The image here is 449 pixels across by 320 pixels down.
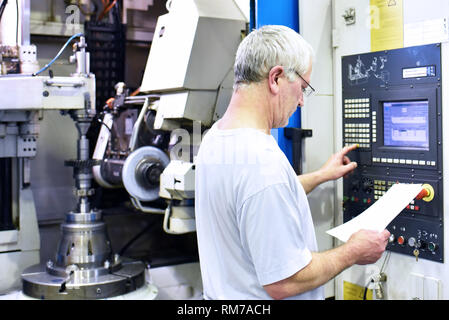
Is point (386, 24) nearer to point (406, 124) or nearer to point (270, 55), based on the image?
point (406, 124)

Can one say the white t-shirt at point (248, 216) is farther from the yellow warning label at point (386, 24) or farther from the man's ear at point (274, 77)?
the yellow warning label at point (386, 24)

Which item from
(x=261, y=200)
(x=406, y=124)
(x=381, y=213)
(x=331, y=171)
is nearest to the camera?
(x=261, y=200)

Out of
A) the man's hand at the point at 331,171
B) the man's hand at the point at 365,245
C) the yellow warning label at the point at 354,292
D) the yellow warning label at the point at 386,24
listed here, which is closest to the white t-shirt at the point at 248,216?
the man's hand at the point at 365,245

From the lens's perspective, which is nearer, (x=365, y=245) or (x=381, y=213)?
(x=365, y=245)

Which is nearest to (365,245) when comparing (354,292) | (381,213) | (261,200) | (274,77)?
(381,213)

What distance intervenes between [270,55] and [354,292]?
1.34 m

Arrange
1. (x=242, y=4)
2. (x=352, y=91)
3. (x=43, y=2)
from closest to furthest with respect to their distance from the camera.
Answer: (x=352, y=91), (x=242, y=4), (x=43, y=2)

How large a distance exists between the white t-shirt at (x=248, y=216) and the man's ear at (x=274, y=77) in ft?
0.42

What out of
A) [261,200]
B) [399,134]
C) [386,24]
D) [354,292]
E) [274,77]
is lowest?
[354,292]

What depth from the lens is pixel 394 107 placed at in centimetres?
208

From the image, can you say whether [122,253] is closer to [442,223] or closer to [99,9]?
[99,9]

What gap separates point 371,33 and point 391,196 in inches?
28.1

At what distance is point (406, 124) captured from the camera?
203cm

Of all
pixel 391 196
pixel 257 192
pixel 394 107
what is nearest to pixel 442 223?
pixel 391 196
